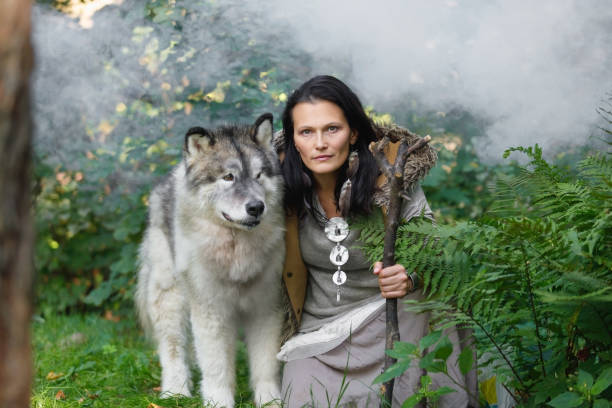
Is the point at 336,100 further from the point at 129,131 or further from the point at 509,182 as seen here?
the point at 129,131

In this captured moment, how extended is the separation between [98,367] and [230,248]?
1.58m

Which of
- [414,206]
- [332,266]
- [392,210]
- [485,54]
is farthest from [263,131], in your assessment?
[485,54]

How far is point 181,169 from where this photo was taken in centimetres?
341

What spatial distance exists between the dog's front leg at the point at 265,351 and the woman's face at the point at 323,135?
3.09 ft

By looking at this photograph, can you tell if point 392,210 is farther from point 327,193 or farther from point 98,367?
point 98,367

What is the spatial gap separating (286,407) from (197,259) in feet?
3.03

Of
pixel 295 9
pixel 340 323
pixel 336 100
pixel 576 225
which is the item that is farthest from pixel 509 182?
pixel 295 9

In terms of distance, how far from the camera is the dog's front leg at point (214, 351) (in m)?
3.21

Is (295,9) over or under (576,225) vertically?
over

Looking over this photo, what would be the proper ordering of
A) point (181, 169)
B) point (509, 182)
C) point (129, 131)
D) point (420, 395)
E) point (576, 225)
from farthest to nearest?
1. point (129, 131)
2. point (181, 169)
3. point (509, 182)
4. point (420, 395)
5. point (576, 225)

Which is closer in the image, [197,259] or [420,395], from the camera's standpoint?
[420,395]

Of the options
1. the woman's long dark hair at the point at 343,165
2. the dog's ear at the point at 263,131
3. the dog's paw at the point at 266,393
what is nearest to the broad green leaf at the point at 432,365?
the woman's long dark hair at the point at 343,165

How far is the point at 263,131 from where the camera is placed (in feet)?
10.5

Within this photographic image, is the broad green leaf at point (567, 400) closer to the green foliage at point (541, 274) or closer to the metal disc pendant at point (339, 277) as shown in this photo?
the green foliage at point (541, 274)
